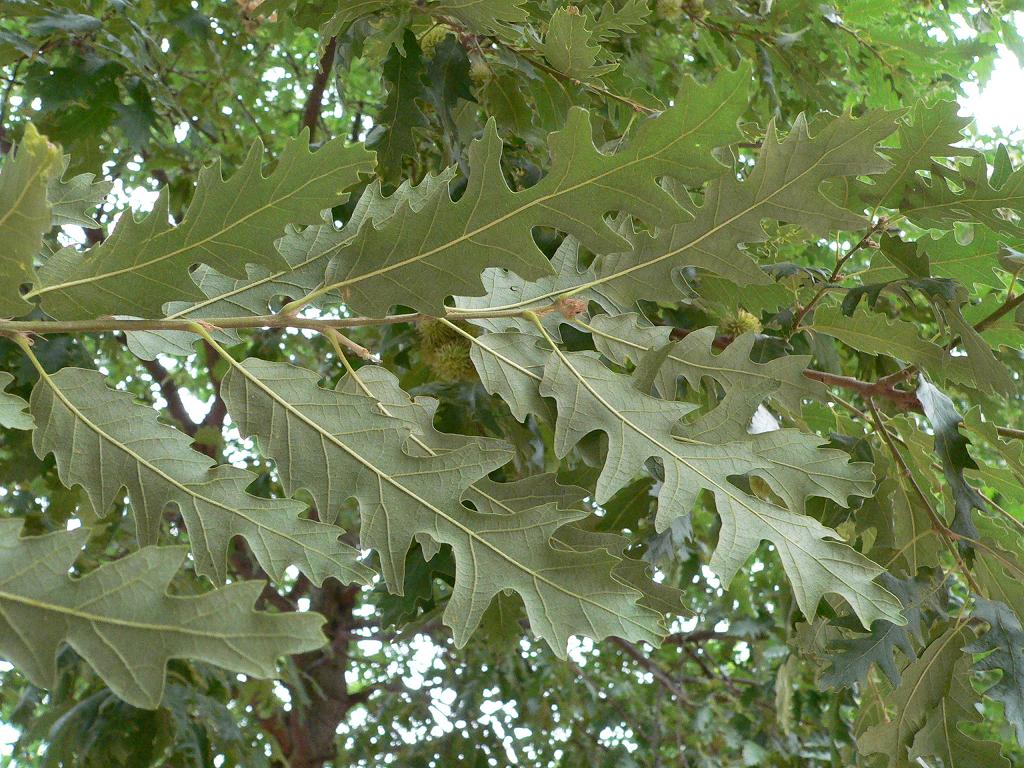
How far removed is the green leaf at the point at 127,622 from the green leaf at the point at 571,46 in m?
0.93

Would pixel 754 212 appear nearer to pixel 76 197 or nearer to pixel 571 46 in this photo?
pixel 571 46

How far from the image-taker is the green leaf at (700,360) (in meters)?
0.93

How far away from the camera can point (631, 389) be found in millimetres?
874

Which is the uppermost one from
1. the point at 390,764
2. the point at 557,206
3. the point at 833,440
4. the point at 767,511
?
the point at 557,206

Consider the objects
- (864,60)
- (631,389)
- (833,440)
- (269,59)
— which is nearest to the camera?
(631,389)

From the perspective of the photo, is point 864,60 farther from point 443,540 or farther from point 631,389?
point 443,540

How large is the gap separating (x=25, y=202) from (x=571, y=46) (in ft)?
2.84

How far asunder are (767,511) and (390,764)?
8.33 ft

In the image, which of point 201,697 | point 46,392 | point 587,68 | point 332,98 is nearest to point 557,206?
point 46,392

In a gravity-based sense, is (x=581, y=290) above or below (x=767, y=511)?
above

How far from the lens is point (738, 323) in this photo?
1.45 m

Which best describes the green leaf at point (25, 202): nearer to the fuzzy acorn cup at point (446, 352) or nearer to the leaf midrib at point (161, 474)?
the leaf midrib at point (161, 474)

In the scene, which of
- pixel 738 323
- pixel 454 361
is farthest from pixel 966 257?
pixel 454 361

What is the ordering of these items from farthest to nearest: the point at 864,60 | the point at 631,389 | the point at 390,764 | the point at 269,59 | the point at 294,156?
the point at 269,59, the point at 390,764, the point at 864,60, the point at 631,389, the point at 294,156
